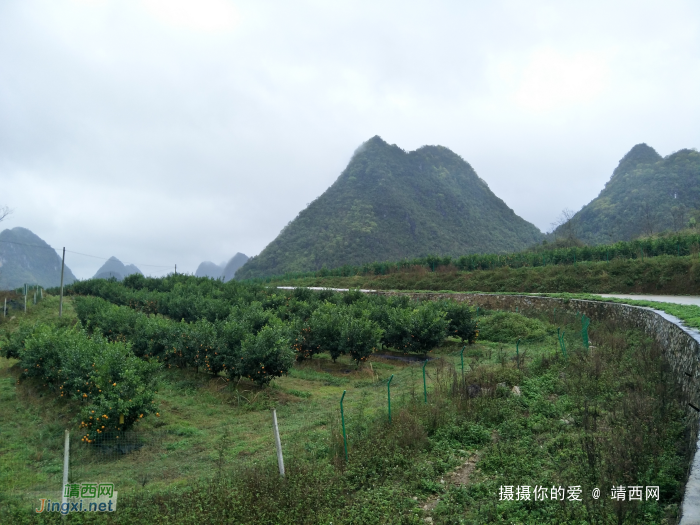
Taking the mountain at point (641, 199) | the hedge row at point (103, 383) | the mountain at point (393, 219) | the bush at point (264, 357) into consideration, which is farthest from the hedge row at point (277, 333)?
the mountain at point (393, 219)

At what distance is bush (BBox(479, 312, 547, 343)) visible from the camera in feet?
60.1

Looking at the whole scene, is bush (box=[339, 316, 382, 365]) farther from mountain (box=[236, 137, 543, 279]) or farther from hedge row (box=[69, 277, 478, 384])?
mountain (box=[236, 137, 543, 279])

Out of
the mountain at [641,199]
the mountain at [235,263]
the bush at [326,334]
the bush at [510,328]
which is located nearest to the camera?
the bush at [326,334]

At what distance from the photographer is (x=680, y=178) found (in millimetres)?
69875

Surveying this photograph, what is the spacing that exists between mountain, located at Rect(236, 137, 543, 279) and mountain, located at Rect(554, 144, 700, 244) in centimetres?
1803

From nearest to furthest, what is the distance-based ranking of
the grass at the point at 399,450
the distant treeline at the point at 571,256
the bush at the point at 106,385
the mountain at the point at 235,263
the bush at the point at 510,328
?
the grass at the point at 399,450 → the bush at the point at 106,385 → the bush at the point at 510,328 → the distant treeline at the point at 571,256 → the mountain at the point at 235,263

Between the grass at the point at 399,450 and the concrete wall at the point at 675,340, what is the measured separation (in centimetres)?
33

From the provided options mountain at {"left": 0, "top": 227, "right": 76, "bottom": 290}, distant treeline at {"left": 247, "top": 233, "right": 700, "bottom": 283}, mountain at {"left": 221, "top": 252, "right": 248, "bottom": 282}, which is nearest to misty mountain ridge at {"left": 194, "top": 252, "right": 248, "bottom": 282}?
mountain at {"left": 221, "top": 252, "right": 248, "bottom": 282}

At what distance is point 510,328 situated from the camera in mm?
19531

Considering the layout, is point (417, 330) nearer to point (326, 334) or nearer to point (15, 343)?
point (326, 334)

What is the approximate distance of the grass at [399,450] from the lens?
5.26m

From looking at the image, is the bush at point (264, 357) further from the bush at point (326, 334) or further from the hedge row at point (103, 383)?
the bush at point (326, 334)

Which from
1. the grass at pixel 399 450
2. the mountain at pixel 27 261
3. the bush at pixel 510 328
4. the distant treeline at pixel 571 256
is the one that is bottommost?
the grass at pixel 399 450

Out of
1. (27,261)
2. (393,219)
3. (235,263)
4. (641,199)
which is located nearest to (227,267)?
(235,263)
